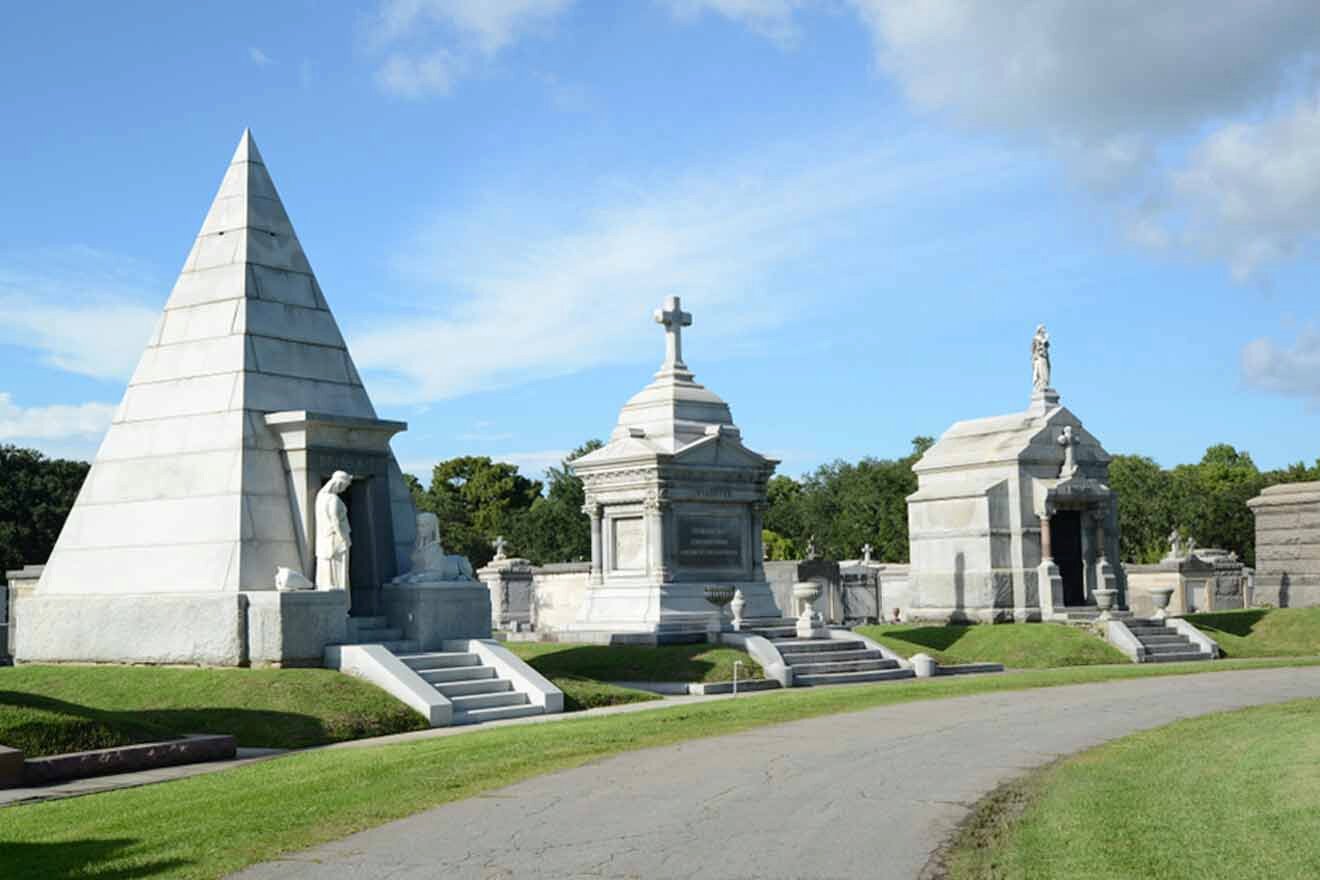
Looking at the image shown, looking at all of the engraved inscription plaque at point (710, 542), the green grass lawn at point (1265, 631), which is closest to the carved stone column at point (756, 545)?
the engraved inscription plaque at point (710, 542)

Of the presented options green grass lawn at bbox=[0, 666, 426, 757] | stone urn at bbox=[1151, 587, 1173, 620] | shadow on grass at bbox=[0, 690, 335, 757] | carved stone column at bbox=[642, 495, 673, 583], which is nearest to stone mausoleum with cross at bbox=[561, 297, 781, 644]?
carved stone column at bbox=[642, 495, 673, 583]

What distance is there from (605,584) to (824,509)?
5546cm

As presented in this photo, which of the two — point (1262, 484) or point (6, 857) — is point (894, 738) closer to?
point (6, 857)

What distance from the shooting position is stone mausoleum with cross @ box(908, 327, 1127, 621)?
1341 inches

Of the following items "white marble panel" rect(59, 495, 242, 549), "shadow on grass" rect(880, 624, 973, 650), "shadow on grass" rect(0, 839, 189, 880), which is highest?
"white marble panel" rect(59, 495, 242, 549)

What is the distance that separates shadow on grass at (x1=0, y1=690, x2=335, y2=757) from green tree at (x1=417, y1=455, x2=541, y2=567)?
63465 millimetres

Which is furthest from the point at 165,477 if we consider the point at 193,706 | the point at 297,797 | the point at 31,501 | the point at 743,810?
the point at 31,501

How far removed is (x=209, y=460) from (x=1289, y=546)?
28910mm

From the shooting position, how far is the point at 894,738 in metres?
14.9

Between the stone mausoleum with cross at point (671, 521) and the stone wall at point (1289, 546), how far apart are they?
16.2 metres

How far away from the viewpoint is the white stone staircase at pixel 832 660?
24.5m

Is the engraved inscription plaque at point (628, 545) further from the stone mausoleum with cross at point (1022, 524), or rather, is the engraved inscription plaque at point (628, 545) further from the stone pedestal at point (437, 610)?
the stone mausoleum with cross at point (1022, 524)

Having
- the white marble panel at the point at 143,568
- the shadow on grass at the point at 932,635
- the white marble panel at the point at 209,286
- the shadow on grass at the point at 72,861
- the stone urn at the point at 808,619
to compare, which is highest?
the white marble panel at the point at 209,286

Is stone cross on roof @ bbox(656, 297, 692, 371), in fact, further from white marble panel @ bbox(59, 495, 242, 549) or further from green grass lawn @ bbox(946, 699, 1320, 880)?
green grass lawn @ bbox(946, 699, 1320, 880)
